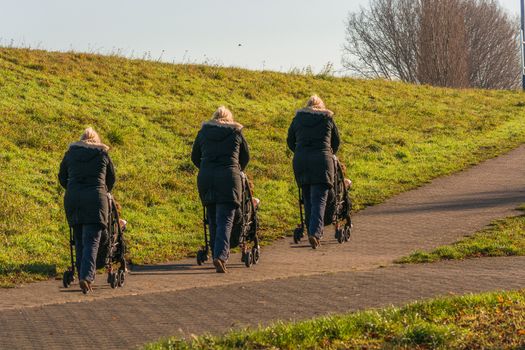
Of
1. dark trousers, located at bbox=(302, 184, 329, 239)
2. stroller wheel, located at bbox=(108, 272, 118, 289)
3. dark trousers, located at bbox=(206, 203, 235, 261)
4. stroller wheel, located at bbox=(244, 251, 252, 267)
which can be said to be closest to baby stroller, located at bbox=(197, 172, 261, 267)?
stroller wheel, located at bbox=(244, 251, 252, 267)

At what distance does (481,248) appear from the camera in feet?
49.6

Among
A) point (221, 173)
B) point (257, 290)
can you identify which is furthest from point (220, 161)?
point (257, 290)

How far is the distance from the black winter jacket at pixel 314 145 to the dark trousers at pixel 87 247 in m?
3.55

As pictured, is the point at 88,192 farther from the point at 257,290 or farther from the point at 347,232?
the point at 347,232

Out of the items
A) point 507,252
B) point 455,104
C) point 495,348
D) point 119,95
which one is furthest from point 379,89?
point 495,348

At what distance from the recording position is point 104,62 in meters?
35.8

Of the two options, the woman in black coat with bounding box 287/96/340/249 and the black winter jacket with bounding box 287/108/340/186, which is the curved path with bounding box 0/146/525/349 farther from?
the black winter jacket with bounding box 287/108/340/186

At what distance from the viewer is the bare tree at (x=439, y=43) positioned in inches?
2896

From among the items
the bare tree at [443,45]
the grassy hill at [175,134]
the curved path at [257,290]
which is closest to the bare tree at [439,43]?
the bare tree at [443,45]

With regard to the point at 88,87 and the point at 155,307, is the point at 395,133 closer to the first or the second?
the point at 88,87

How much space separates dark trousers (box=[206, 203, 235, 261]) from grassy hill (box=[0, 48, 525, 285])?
6.76ft

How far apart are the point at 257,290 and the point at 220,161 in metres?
2.47

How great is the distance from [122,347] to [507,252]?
7.50m

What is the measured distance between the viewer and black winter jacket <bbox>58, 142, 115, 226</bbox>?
1254cm
